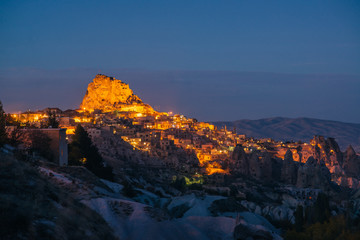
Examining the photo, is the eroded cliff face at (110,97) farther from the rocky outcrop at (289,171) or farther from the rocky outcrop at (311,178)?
the rocky outcrop at (311,178)

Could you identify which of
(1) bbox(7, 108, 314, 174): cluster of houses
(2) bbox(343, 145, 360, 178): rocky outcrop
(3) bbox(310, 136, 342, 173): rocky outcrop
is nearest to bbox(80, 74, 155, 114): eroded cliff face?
(1) bbox(7, 108, 314, 174): cluster of houses

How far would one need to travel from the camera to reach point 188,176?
8331cm

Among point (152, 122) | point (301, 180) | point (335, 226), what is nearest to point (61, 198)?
point (335, 226)

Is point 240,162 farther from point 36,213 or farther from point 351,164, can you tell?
point 36,213

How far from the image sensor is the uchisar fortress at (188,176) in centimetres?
2234

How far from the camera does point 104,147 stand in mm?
83812

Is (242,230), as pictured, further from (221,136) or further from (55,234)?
(221,136)

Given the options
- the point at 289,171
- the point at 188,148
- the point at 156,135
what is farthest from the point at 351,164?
the point at 156,135

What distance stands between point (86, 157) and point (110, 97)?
13650 cm

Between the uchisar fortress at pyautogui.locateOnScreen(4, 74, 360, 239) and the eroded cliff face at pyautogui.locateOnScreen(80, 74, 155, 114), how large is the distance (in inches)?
17.0

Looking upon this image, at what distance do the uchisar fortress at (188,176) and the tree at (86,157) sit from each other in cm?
345


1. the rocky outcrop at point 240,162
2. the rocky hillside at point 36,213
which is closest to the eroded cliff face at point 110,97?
the rocky outcrop at point 240,162

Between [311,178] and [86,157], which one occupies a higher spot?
[86,157]

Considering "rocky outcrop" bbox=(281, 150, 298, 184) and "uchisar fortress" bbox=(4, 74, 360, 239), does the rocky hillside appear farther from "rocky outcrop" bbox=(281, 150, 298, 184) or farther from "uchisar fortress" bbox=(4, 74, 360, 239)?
"rocky outcrop" bbox=(281, 150, 298, 184)
